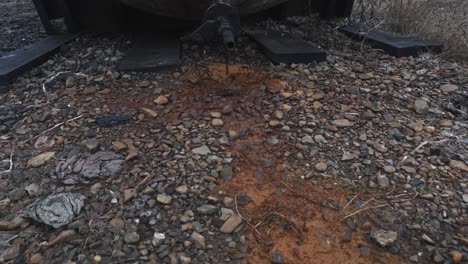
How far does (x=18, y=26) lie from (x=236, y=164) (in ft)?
12.5

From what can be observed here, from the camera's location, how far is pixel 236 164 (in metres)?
1.69

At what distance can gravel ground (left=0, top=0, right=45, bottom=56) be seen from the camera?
11.6ft

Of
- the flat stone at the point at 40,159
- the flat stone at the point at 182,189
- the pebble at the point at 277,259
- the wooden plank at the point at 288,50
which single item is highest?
the wooden plank at the point at 288,50

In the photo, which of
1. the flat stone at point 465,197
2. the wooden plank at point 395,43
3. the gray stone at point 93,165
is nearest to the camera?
the flat stone at point 465,197

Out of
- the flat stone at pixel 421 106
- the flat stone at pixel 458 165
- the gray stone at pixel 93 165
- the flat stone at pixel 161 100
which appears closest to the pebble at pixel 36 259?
the gray stone at pixel 93 165

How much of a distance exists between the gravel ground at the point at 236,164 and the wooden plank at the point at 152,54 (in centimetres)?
6

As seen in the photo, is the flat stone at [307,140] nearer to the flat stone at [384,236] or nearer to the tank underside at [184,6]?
the flat stone at [384,236]

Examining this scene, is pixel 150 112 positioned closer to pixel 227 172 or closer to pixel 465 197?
pixel 227 172

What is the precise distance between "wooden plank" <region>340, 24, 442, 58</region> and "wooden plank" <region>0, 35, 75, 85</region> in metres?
2.63

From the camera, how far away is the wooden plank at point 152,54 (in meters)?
2.44

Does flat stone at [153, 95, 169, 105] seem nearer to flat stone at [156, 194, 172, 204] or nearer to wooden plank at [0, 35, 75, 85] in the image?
flat stone at [156, 194, 172, 204]

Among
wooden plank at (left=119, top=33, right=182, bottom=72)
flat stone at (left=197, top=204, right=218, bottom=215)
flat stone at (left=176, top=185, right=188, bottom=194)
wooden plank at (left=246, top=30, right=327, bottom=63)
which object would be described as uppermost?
wooden plank at (left=119, top=33, right=182, bottom=72)

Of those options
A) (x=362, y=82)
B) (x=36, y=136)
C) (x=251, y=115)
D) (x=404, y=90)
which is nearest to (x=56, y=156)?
(x=36, y=136)

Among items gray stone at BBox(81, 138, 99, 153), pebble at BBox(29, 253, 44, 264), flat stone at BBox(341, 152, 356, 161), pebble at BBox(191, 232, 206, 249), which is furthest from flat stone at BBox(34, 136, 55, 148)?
flat stone at BBox(341, 152, 356, 161)
